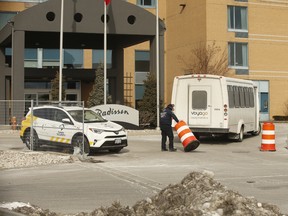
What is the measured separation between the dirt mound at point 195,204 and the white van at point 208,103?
12629 millimetres

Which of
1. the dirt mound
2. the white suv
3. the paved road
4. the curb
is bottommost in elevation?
the paved road

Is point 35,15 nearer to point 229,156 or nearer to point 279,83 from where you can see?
point 229,156

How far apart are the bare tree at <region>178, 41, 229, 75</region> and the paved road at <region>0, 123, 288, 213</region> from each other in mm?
19826

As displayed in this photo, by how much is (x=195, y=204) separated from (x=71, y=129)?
10.1 metres

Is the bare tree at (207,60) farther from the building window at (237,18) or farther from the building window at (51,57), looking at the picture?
the building window at (51,57)

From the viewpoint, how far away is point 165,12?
165 feet

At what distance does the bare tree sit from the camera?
1495 inches

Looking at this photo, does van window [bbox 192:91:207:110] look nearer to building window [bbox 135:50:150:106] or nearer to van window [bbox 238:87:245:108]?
van window [bbox 238:87:245:108]

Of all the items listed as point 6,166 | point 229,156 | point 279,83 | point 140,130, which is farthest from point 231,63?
point 6,166

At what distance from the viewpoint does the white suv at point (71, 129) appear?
15891mm

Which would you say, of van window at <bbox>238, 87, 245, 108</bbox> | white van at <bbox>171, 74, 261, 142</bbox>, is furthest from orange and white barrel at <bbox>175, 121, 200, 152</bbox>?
van window at <bbox>238, 87, 245, 108</bbox>

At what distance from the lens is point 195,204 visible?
653 cm

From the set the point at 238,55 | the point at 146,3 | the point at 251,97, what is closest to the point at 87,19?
the point at 251,97

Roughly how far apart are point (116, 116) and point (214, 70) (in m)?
14.2
